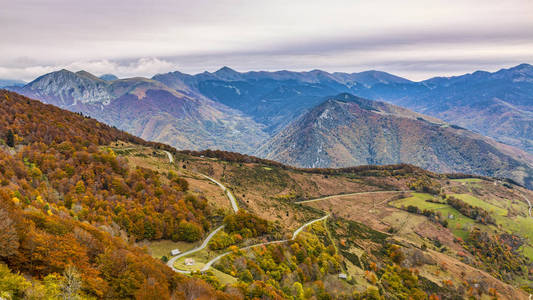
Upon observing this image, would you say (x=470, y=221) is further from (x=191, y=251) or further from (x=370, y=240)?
(x=191, y=251)

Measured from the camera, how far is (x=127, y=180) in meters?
79.4

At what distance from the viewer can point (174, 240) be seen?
210 ft

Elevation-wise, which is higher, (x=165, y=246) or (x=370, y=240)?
(x=165, y=246)

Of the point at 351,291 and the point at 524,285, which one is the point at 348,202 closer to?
the point at 524,285

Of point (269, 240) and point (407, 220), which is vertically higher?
point (269, 240)

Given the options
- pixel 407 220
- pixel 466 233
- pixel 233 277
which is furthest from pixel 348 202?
pixel 233 277

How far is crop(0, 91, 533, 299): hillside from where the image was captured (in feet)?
105

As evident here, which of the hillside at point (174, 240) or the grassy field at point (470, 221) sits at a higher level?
the hillside at point (174, 240)

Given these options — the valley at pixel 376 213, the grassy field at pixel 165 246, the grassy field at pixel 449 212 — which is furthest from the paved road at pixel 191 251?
the grassy field at pixel 449 212

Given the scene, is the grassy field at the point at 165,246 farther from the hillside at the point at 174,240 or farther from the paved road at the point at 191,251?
the paved road at the point at 191,251

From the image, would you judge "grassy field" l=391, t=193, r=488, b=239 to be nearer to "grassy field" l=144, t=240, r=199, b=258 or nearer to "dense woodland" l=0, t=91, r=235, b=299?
"dense woodland" l=0, t=91, r=235, b=299

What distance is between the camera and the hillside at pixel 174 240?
→ 105 feet

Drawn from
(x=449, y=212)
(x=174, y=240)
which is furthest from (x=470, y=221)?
(x=174, y=240)

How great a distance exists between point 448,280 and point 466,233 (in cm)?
7830
